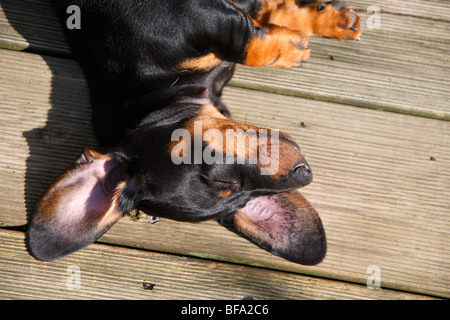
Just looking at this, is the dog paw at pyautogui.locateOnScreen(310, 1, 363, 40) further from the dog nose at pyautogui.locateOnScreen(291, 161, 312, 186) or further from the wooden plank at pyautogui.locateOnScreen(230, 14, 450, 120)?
the dog nose at pyautogui.locateOnScreen(291, 161, 312, 186)

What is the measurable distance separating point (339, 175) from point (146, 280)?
4.48 feet

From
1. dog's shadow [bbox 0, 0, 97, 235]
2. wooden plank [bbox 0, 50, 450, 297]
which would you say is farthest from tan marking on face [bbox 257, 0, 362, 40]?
dog's shadow [bbox 0, 0, 97, 235]

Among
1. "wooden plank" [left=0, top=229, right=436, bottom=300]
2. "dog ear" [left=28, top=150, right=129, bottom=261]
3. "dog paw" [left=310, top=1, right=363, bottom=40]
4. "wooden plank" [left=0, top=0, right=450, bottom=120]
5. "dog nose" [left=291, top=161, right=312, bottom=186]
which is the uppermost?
"dog paw" [left=310, top=1, right=363, bottom=40]

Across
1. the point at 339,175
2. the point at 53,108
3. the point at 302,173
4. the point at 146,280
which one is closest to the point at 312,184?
the point at 339,175

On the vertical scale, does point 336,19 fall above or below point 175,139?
above

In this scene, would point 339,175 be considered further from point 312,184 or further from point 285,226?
point 285,226

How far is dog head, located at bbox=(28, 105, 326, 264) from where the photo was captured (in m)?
1.79

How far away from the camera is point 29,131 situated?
2.38 m

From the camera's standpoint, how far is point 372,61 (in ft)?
8.06

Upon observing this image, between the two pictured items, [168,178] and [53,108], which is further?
[53,108]

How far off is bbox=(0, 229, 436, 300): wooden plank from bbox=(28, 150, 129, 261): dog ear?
608 millimetres
